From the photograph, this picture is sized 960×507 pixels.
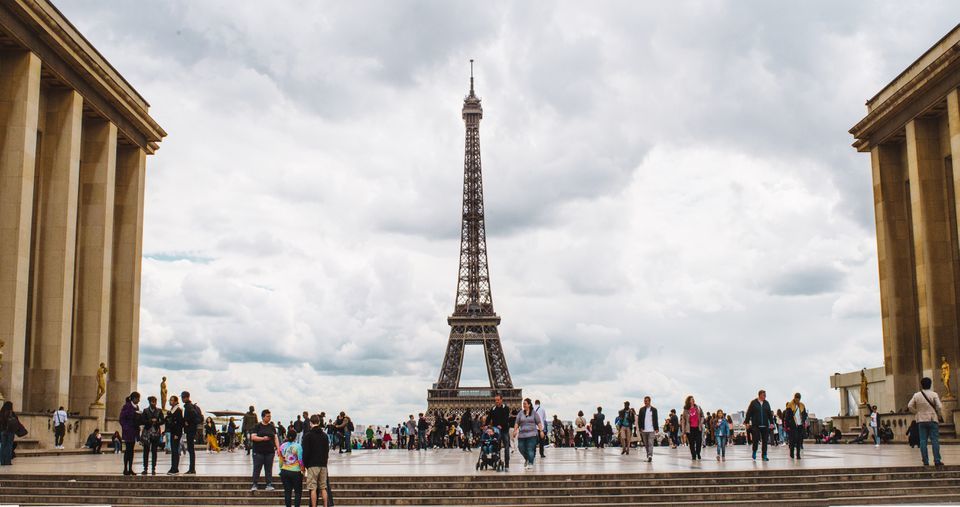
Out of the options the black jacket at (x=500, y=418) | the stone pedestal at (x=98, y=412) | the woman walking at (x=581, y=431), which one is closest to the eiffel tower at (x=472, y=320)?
the woman walking at (x=581, y=431)

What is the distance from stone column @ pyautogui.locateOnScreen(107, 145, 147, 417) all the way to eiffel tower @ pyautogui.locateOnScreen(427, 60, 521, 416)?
48.8 m

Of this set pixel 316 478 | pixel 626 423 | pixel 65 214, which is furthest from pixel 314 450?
pixel 65 214

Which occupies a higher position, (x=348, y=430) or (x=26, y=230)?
(x=26, y=230)

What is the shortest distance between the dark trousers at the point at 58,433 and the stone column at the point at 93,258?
7342 millimetres

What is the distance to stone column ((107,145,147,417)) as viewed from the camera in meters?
48.9

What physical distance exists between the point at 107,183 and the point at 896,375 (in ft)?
126

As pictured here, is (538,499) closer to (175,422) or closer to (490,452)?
(490,452)

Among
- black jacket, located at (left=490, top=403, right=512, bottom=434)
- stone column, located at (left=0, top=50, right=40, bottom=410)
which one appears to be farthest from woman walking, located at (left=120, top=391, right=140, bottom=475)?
stone column, located at (left=0, top=50, right=40, bottom=410)

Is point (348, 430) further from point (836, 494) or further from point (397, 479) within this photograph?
point (836, 494)

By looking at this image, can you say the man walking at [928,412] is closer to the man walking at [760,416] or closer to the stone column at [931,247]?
the man walking at [760,416]

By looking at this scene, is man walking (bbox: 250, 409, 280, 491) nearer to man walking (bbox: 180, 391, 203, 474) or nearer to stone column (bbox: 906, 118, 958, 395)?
man walking (bbox: 180, 391, 203, 474)

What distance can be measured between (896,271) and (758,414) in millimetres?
26025

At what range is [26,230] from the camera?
121 ft

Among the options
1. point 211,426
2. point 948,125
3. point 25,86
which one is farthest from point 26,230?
point 948,125
